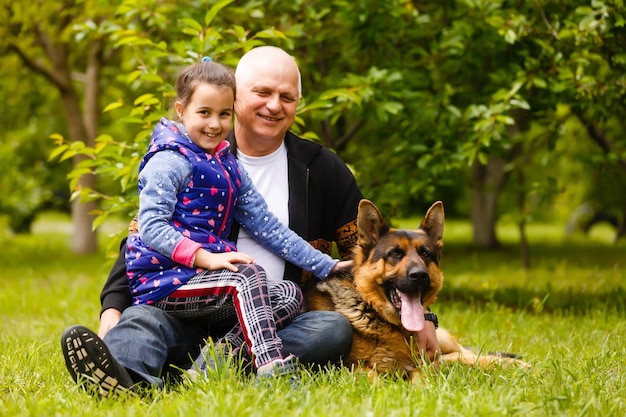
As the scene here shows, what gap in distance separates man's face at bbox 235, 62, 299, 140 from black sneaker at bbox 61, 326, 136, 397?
1.51m

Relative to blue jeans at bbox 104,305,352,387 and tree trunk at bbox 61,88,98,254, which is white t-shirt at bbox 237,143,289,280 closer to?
blue jeans at bbox 104,305,352,387

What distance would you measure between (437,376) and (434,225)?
33.5 inches

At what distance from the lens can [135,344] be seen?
3289mm

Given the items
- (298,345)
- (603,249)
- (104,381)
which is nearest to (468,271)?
(603,249)

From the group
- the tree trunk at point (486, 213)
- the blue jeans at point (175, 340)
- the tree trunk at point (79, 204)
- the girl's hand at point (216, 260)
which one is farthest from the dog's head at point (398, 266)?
the tree trunk at point (486, 213)

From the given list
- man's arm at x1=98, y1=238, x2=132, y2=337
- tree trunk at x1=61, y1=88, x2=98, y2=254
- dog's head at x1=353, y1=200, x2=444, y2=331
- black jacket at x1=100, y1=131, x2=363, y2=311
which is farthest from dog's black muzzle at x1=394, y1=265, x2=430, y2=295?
tree trunk at x1=61, y1=88, x2=98, y2=254

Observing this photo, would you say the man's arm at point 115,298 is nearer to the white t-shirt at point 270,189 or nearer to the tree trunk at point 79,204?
the white t-shirt at point 270,189

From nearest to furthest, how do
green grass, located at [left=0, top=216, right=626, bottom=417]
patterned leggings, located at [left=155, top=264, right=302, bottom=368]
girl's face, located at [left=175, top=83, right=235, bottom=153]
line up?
1. green grass, located at [left=0, top=216, right=626, bottom=417]
2. patterned leggings, located at [left=155, top=264, right=302, bottom=368]
3. girl's face, located at [left=175, top=83, right=235, bottom=153]

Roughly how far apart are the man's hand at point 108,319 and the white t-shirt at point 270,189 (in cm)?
73

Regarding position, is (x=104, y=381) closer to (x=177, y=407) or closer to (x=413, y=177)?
(x=177, y=407)

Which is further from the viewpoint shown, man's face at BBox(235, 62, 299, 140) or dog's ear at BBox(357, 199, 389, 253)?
man's face at BBox(235, 62, 299, 140)

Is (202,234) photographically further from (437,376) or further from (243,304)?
(437,376)

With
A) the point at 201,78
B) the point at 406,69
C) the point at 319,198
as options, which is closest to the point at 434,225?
the point at 319,198

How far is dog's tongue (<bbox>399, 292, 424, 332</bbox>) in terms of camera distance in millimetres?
3543
